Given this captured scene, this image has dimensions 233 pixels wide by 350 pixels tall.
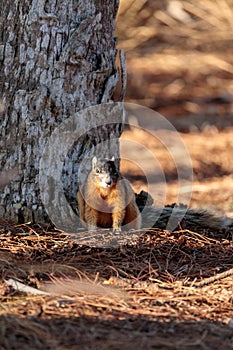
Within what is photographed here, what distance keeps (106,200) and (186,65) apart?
5.20m

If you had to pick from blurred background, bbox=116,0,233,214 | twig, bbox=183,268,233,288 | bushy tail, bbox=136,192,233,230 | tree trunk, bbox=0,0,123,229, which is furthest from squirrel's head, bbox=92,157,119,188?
blurred background, bbox=116,0,233,214

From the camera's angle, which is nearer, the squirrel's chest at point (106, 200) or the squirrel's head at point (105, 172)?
the squirrel's head at point (105, 172)

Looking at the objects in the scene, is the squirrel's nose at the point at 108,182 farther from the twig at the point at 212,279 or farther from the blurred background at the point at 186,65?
the blurred background at the point at 186,65

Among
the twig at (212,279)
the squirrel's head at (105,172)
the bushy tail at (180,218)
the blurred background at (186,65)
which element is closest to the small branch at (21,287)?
the twig at (212,279)

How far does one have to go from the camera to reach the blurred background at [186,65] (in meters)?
8.80

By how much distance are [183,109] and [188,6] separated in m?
1.72

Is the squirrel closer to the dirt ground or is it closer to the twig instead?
the dirt ground

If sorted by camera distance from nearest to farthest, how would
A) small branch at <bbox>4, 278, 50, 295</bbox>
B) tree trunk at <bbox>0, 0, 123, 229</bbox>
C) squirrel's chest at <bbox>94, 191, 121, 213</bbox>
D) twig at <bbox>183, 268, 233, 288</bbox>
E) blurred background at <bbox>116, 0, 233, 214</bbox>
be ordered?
small branch at <bbox>4, 278, 50, 295</bbox>
twig at <bbox>183, 268, 233, 288</bbox>
tree trunk at <bbox>0, 0, 123, 229</bbox>
squirrel's chest at <bbox>94, 191, 121, 213</bbox>
blurred background at <bbox>116, 0, 233, 214</bbox>

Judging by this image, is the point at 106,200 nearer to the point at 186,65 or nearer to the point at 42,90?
the point at 42,90

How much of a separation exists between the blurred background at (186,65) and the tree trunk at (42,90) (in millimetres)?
3630

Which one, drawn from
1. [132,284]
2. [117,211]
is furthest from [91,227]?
[132,284]

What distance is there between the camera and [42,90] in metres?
4.51

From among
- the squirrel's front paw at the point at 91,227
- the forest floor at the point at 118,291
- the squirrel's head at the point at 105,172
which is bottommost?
the forest floor at the point at 118,291

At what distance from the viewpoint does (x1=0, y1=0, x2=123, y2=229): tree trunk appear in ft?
14.9
